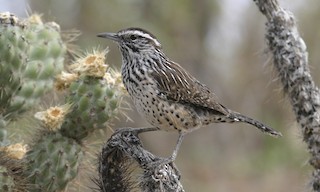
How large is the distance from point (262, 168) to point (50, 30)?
6519 millimetres

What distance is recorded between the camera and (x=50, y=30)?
143 inches

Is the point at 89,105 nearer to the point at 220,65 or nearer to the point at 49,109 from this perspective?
the point at 49,109

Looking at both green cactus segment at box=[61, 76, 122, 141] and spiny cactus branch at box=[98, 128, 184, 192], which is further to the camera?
green cactus segment at box=[61, 76, 122, 141]

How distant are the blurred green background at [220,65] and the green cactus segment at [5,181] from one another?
20.4 feet

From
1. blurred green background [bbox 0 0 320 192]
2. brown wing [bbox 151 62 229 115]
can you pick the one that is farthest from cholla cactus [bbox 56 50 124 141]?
blurred green background [bbox 0 0 320 192]

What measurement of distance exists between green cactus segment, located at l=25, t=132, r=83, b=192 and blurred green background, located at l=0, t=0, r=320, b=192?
19.1ft

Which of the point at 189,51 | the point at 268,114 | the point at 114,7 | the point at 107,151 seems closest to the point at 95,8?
the point at 114,7

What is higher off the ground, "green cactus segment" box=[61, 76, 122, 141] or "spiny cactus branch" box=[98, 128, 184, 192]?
"green cactus segment" box=[61, 76, 122, 141]

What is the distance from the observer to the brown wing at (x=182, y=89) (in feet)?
12.1

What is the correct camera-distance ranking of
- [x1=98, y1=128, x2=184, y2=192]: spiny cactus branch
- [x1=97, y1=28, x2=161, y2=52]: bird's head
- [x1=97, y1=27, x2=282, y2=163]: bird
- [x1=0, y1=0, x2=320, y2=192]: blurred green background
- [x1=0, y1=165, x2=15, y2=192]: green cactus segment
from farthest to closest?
[x1=0, y1=0, x2=320, y2=192]: blurred green background, [x1=97, y1=28, x2=161, y2=52]: bird's head, [x1=97, y1=27, x2=282, y2=163]: bird, [x1=98, y1=128, x2=184, y2=192]: spiny cactus branch, [x1=0, y1=165, x2=15, y2=192]: green cactus segment

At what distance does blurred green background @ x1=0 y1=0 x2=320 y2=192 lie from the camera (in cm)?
948

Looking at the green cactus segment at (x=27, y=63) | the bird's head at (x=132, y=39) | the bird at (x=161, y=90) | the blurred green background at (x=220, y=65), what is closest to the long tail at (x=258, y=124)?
the bird at (x=161, y=90)

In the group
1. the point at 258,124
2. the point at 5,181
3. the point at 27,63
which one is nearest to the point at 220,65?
the point at 258,124

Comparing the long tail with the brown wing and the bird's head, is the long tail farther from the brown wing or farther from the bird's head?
the bird's head
